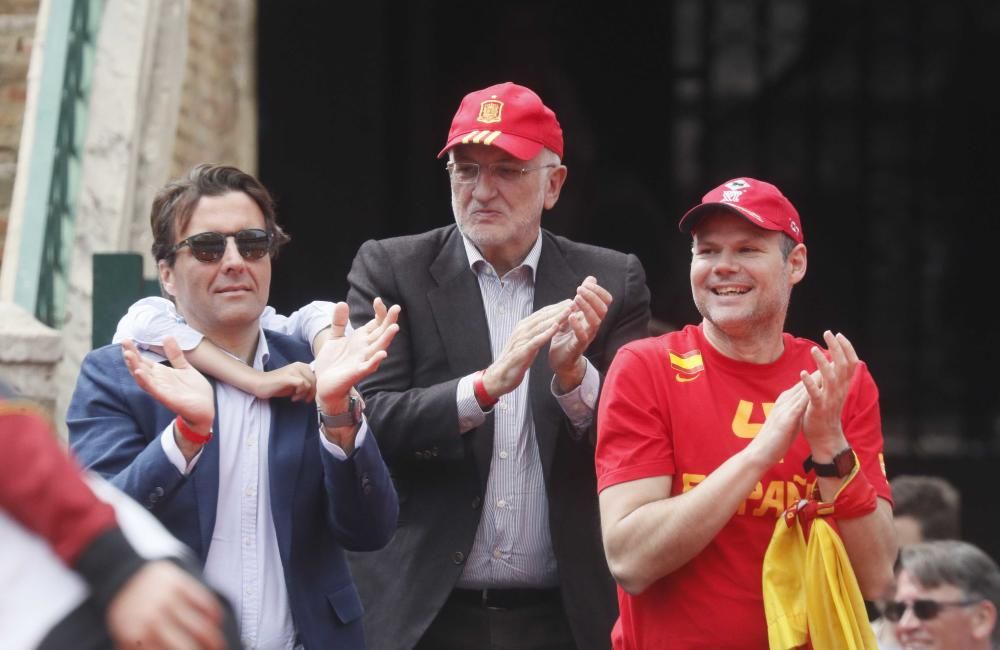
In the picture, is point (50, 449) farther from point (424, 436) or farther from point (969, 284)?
point (969, 284)

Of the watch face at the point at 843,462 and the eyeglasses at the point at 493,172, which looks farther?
the eyeglasses at the point at 493,172

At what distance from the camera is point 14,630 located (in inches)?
85.4

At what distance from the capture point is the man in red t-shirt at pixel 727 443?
352cm

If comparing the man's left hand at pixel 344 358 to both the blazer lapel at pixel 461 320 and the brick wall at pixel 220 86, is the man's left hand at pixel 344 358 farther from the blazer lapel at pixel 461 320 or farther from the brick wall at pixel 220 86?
the brick wall at pixel 220 86

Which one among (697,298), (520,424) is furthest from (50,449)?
(520,424)

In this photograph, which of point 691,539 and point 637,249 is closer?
point 691,539

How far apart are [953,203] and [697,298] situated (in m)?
5.86

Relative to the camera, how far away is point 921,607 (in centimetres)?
464

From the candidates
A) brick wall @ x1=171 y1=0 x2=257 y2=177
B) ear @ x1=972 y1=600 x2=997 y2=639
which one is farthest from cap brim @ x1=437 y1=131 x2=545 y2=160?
brick wall @ x1=171 y1=0 x2=257 y2=177

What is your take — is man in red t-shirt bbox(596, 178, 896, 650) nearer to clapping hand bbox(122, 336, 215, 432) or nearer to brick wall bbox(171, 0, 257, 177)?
clapping hand bbox(122, 336, 215, 432)

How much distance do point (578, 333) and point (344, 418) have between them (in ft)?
2.08

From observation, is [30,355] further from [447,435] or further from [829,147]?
[829,147]

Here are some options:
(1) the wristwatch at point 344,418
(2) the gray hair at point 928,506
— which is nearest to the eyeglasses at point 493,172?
(1) the wristwatch at point 344,418

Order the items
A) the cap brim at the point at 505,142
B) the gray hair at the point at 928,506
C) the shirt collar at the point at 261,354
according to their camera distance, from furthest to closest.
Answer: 1. the gray hair at the point at 928,506
2. the cap brim at the point at 505,142
3. the shirt collar at the point at 261,354
